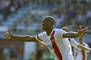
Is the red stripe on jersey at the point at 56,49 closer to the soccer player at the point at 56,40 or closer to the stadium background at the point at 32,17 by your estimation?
the soccer player at the point at 56,40

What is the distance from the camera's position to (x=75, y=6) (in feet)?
59.1

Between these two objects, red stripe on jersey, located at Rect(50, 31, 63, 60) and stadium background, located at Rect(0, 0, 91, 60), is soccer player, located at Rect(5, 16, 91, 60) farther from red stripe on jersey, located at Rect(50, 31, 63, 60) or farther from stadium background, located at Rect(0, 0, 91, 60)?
stadium background, located at Rect(0, 0, 91, 60)

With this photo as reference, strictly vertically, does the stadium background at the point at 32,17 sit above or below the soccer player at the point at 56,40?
below

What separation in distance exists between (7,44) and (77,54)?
22.1 feet

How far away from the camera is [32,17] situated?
59.2ft

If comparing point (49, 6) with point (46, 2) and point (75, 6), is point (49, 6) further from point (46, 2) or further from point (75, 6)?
point (75, 6)

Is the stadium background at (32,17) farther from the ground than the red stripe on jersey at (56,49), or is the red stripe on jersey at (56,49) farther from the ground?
the red stripe on jersey at (56,49)

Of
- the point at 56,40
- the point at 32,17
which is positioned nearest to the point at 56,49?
the point at 56,40

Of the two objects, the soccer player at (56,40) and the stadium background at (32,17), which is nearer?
the soccer player at (56,40)

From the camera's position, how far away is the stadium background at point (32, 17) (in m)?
15.2

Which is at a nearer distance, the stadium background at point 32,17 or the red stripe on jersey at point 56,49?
the red stripe on jersey at point 56,49

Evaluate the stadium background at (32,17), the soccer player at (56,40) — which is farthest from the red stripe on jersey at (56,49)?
the stadium background at (32,17)

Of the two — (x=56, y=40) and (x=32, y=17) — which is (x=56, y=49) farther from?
(x=32, y=17)

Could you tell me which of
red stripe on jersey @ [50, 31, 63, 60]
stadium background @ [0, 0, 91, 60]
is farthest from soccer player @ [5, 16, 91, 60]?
stadium background @ [0, 0, 91, 60]
